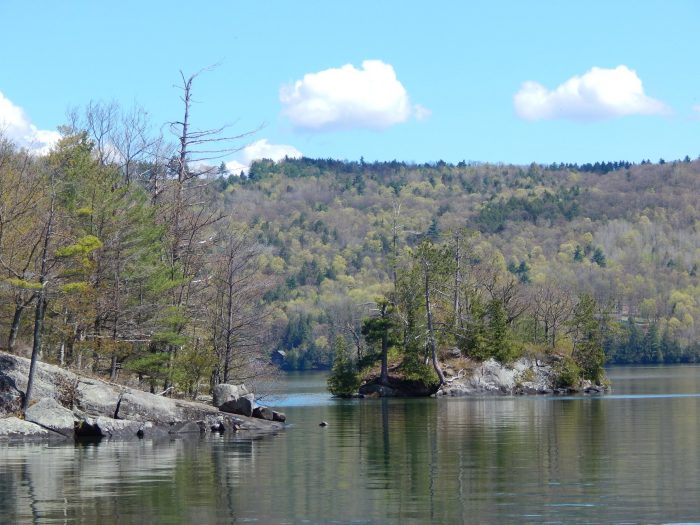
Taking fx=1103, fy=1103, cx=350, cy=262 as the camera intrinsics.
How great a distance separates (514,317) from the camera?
93312 millimetres

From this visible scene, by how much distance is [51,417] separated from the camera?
40.9 metres

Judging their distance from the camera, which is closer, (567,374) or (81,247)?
(81,247)

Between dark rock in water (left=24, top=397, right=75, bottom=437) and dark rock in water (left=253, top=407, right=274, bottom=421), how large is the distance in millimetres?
9981

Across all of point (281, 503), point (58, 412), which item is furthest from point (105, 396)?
point (281, 503)

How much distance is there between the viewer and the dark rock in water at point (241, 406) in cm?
4722

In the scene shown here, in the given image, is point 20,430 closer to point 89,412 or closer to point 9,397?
point 9,397

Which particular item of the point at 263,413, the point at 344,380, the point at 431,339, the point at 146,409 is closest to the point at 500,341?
the point at 431,339

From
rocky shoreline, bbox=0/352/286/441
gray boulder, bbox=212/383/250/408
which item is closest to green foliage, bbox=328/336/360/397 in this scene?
gray boulder, bbox=212/383/250/408

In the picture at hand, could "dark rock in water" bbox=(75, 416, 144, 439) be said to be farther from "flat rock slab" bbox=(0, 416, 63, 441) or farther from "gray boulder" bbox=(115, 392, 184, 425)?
"flat rock slab" bbox=(0, 416, 63, 441)

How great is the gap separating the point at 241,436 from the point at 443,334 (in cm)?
4649

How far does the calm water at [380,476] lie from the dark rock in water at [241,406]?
2051 mm

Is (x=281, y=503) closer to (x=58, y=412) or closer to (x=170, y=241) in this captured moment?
(x=58, y=412)

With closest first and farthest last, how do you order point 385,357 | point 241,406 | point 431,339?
point 241,406 → point 431,339 → point 385,357

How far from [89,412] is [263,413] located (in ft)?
30.4
